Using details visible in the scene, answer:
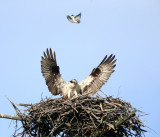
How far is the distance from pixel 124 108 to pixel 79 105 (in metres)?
1.22

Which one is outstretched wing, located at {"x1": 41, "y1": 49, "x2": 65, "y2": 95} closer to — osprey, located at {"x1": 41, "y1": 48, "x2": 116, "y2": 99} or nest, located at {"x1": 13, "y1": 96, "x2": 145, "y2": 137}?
osprey, located at {"x1": 41, "y1": 48, "x2": 116, "y2": 99}

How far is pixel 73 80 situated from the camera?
1116 cm

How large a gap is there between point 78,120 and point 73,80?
199cm

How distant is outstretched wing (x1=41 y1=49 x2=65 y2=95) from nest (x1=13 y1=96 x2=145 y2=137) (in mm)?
1377

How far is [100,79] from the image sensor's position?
11773 millimetres

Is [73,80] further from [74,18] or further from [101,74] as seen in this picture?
[74,18]

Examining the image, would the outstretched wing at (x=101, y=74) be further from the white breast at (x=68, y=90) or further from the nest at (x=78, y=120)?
the nest at (x=78, y=120)

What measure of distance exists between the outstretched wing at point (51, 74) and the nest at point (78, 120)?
4.52ft

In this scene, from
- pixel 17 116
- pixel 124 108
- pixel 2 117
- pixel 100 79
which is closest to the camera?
pixel 2 117

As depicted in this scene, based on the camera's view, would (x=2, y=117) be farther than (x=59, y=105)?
No

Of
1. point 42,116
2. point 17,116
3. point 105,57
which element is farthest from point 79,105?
point 105,57

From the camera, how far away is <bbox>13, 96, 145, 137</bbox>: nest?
9211 mm

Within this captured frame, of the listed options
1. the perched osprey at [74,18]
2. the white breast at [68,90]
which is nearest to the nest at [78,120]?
the white breast at [68,90]

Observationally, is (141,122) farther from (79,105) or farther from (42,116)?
(42,116)
